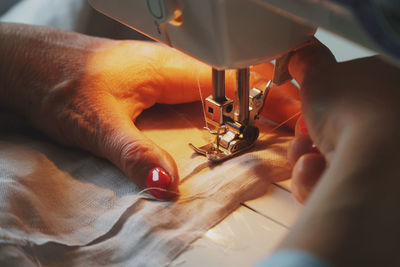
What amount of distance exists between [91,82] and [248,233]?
364 mm

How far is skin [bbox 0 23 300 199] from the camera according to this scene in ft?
2.32

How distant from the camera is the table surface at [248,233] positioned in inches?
19.5

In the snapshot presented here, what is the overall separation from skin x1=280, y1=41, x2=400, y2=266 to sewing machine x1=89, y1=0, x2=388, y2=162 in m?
0.06

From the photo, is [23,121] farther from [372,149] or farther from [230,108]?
[372,149]

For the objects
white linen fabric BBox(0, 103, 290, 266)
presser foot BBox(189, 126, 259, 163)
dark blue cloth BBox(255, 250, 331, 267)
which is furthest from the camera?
presser foot BBox(189, 126, 259, 163)

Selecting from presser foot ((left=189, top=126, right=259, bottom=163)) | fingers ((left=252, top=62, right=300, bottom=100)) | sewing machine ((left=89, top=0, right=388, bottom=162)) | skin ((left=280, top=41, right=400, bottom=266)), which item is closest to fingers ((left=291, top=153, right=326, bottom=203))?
skin ((left=280, top=41, right=400, bottom=266))

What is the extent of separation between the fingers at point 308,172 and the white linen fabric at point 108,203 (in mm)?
157

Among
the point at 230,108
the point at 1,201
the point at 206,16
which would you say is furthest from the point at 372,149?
the point at 1,201

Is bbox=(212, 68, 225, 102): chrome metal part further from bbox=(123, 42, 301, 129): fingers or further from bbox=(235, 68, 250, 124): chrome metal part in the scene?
bbox=(123, 42, 301, 129): fingers

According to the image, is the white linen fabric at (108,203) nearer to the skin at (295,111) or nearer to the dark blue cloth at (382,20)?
the skin at (295,111)

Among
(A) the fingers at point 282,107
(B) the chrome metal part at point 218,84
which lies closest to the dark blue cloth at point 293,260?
(B) the chrome metal part at point 218,84

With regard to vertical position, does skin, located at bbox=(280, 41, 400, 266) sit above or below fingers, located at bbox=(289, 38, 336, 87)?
above

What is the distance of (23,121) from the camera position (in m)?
0.78

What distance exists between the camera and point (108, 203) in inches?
23.4
